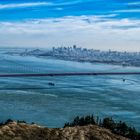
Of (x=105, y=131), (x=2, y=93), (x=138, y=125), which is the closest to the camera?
(x=105, y=131)

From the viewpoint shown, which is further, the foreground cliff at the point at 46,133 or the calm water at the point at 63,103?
the calm water at the point at 63,103

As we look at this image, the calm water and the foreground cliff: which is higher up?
the foreground cliff

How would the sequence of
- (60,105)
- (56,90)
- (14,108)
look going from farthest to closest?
(56,90) → (60,105) → (14,108)

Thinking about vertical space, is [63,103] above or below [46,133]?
below

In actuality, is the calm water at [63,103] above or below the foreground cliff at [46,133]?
below

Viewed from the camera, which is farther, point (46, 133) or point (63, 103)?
point (63, 103)

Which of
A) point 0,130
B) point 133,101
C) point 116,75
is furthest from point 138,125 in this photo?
point 116,75

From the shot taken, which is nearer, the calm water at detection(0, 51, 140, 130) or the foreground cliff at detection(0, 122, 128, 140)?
the foreground cliff at detection(0, 122, 128, 140)

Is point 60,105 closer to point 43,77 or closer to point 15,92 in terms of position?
point 15,92
